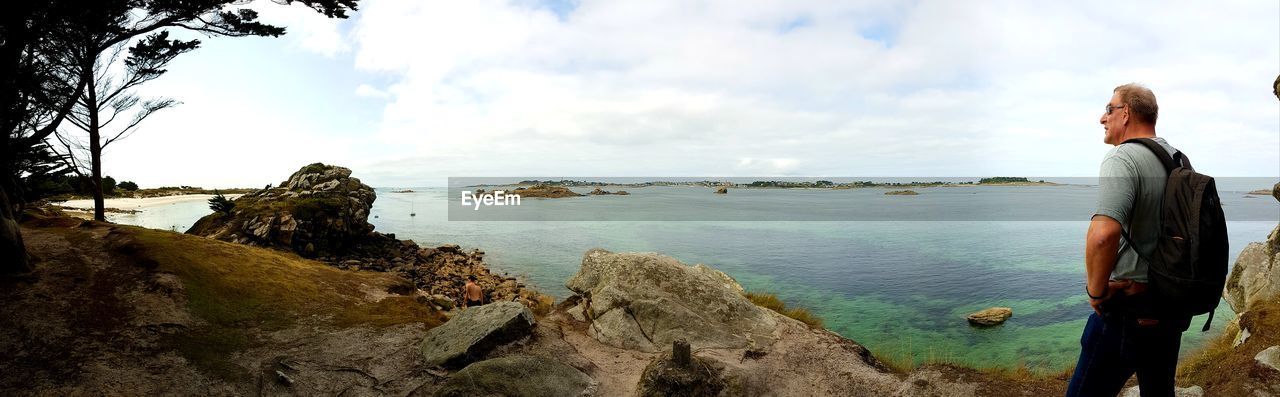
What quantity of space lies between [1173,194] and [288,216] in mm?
28450

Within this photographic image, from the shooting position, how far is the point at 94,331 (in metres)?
7.91

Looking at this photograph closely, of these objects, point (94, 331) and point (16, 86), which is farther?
point (16, 86)

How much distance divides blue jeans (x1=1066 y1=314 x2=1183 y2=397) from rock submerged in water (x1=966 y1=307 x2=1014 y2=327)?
16628mm

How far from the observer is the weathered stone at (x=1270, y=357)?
716 centimetres

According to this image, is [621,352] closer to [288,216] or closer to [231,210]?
[288,216]

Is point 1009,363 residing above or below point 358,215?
below

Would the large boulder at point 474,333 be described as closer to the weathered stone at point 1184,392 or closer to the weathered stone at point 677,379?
the weathered stone at point 677,379

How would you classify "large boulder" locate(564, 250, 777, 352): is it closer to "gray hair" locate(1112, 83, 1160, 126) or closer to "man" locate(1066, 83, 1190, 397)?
"man" locate(1066, 83, 1190, 397)

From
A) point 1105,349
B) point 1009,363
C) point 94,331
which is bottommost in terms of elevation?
point 1009,363

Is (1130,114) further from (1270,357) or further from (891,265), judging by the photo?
(891,265)

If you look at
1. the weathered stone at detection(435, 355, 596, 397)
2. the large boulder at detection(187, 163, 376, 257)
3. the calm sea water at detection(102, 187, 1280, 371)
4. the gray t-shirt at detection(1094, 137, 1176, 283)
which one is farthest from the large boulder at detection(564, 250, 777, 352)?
the large boulder at detection(187, 163, 376, 257)

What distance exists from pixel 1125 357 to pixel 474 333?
8.49 metres

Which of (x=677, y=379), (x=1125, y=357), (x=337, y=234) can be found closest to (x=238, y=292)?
(x=677, y=379)

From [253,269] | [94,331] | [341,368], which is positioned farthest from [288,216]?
[341,368]
